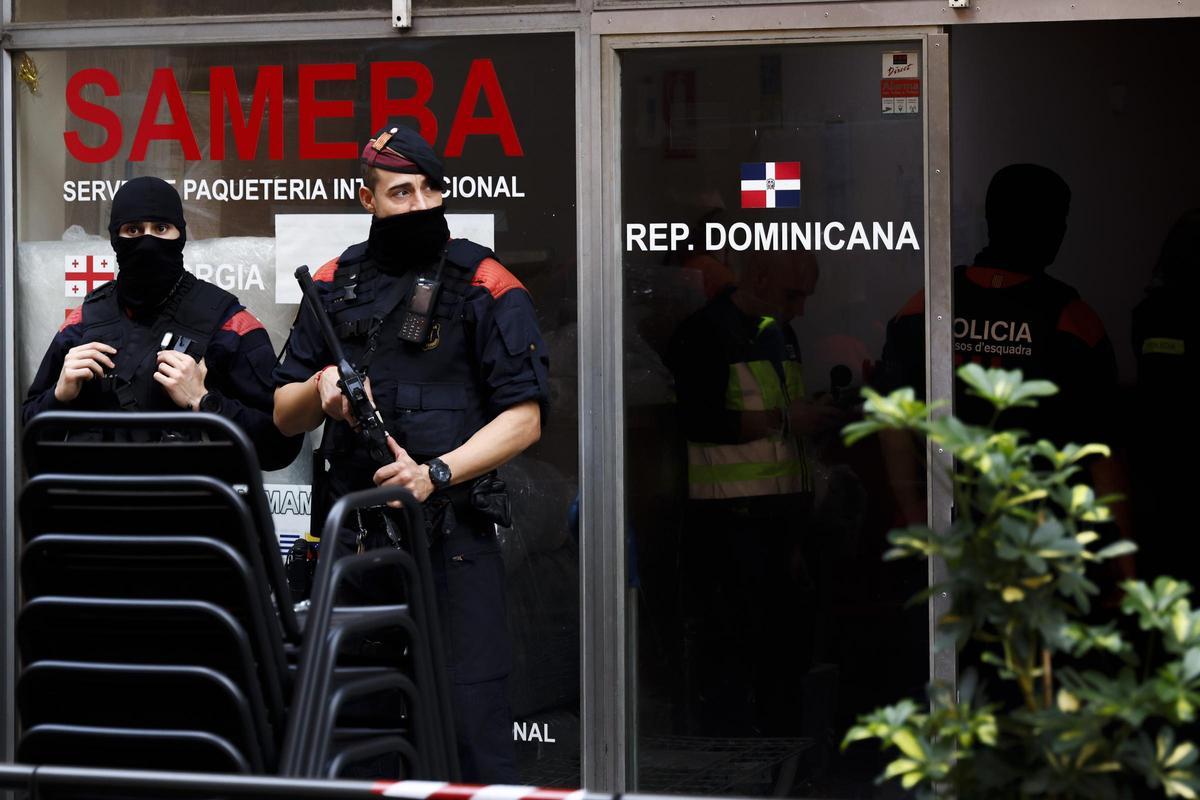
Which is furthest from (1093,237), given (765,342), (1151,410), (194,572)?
(194,572)

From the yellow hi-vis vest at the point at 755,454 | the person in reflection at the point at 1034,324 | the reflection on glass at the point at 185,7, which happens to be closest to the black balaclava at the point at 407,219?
the reflection on glass at the point at 185,7

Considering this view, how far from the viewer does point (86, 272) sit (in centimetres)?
538

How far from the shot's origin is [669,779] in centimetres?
514

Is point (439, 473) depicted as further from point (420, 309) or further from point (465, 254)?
point (465, 254)

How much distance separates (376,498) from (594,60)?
2215 mm

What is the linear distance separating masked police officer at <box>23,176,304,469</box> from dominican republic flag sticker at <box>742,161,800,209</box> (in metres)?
1.53

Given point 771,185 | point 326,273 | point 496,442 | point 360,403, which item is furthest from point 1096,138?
point 360,403

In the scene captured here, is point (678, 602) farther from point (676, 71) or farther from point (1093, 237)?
point (1093, 237)

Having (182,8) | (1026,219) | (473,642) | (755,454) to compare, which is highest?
(182,8)

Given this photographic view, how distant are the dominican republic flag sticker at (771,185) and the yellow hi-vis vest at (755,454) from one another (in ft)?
1.17

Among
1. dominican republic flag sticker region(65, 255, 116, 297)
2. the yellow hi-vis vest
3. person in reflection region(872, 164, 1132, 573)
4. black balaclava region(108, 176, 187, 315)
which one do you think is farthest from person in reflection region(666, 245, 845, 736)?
dominican republic flag sticker region(65, 255, 116, 297)

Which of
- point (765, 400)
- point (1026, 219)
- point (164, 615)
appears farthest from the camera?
point (1026, 219)

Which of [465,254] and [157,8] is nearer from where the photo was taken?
[465,254]

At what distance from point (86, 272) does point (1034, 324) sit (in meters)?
3.21
